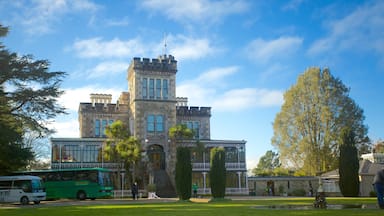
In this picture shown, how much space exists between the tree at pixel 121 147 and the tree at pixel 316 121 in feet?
50.2

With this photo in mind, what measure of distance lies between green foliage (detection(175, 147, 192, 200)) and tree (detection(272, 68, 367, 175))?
1678 centimetres

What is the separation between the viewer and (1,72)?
23.9 m

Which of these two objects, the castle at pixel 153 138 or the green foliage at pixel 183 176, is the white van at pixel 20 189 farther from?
the castle at pixel 153 138

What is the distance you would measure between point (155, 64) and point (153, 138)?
749 centimetres

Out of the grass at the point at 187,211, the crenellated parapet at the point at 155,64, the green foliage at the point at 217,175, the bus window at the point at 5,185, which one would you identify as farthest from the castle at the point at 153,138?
the grass at the point at 187,211

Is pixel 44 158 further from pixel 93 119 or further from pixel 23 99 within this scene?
pixel 23 99

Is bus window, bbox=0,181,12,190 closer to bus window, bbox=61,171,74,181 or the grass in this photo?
bus window, bbox=61,171,74,181

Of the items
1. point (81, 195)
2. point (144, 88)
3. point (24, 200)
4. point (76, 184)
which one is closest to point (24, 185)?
point (24, 200)

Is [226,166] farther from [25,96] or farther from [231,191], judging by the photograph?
[25,96]

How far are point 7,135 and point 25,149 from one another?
611 cm

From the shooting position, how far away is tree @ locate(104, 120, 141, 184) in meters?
37.9

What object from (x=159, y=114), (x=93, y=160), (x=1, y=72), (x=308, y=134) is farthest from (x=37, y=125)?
(x=308, y=134)

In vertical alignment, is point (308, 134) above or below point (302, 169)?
above

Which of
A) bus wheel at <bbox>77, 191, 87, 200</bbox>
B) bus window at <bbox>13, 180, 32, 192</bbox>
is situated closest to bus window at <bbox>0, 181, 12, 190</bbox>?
bus window at <bbox>13, 180, 32, 192</bbox>
